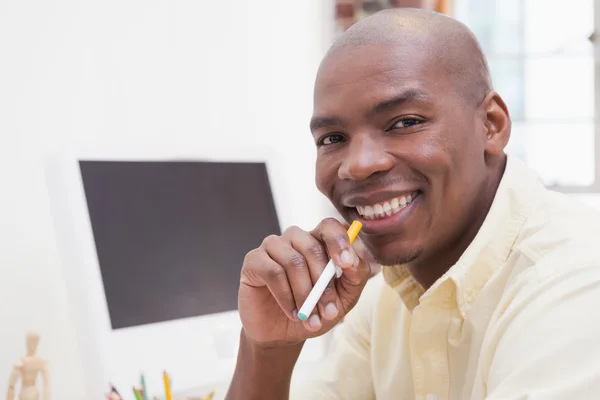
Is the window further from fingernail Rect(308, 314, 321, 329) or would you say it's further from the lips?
fingernail Rect(308, 314, 321, 329)

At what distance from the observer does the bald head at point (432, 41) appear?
1.00 m

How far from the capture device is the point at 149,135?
1.61m

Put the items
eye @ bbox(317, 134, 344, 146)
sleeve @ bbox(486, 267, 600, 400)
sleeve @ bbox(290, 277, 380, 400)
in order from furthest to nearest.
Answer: sleeve @ bbox(290, 277, 380, 400) → eye @ bbox(317, 134, 344, 146) → sleeve @ bbox(486, 267, 600, 400)

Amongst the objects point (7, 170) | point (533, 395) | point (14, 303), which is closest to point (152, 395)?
point (14, 303)

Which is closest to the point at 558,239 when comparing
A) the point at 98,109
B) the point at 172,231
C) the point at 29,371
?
the point at 172,231

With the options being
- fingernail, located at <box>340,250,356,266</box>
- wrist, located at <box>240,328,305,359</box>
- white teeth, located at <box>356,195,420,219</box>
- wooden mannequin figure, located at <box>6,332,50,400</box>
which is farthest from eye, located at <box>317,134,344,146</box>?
wooden mannequin figure, located at <box>6,332,50,400</box>

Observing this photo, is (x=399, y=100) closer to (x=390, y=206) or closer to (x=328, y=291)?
(x=390, y=206)

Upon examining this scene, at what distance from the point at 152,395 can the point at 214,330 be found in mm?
189

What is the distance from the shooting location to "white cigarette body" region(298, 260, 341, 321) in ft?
2.68

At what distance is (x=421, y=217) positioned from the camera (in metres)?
1.00

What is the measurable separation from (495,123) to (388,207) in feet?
0.73

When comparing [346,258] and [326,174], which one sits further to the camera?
[326,174]

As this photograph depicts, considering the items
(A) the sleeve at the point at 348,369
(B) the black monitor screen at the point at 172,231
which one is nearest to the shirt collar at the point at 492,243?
(A) the sleeve at the point at 348,369

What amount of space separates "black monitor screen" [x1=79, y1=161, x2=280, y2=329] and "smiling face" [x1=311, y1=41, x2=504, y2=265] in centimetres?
35
